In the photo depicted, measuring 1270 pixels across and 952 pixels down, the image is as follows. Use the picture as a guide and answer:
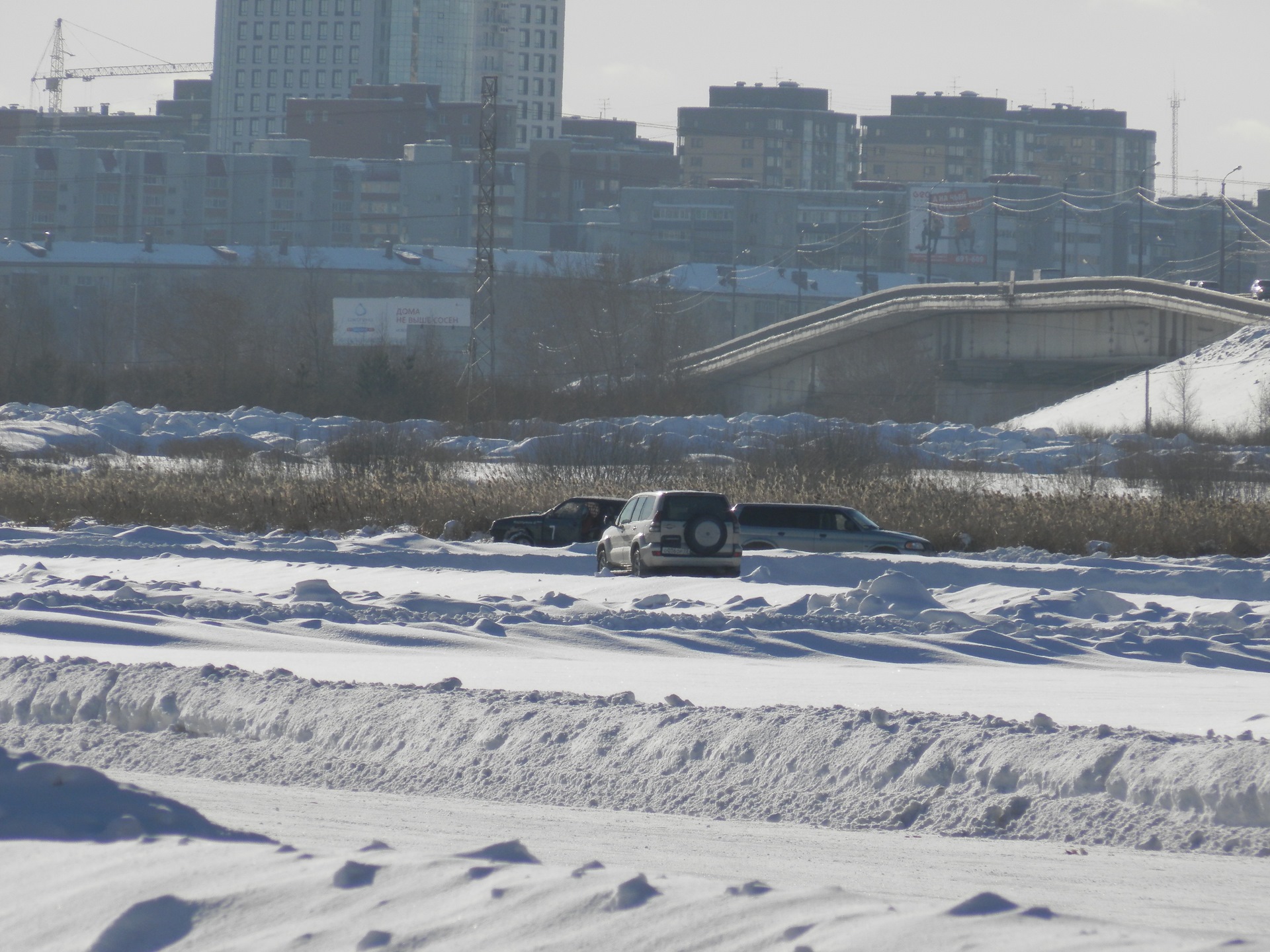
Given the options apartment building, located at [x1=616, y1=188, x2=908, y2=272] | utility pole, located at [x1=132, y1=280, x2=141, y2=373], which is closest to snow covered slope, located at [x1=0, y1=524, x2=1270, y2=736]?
utility pole, located at [x1=132, y1=280, x2=141, y2=373]

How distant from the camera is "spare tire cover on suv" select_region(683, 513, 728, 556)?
21.5 meters

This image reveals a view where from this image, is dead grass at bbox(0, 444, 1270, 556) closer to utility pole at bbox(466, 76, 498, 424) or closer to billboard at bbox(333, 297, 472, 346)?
utility pole at bbox(466, 76, 498, 424)

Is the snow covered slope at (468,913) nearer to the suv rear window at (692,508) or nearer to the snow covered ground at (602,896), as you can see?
the snow covered ground at (602,896)

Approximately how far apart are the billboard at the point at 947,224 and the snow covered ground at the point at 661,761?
142m

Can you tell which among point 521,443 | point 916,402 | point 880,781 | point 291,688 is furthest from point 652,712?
point 916,402

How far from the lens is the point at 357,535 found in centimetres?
2700

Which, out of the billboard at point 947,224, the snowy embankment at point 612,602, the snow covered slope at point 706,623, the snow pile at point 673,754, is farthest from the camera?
the billboard at point 947,224

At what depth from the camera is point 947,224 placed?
516ft

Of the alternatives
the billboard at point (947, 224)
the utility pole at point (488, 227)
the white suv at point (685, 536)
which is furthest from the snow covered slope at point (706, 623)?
the billboard at point (947, 224)

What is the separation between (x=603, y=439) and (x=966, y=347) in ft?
163

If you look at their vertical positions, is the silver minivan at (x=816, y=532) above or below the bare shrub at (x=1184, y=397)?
below

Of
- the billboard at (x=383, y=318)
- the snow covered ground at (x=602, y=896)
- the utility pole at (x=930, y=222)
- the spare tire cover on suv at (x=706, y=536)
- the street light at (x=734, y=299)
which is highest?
the utility pole at (x=930, y=222)

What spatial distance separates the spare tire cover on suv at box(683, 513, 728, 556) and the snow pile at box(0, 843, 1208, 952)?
15.4m

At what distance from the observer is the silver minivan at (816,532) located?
2480 centimetres
